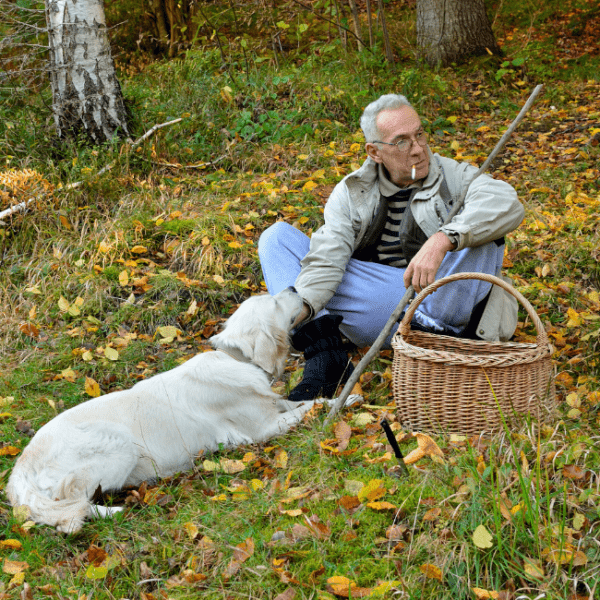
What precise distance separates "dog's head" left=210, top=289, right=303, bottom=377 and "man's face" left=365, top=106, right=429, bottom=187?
1100 millimetres

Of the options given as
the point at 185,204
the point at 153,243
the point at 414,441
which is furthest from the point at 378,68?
the point at 414,441

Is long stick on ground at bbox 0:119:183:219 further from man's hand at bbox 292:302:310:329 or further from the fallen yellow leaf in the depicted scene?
the fallen yellow leaf

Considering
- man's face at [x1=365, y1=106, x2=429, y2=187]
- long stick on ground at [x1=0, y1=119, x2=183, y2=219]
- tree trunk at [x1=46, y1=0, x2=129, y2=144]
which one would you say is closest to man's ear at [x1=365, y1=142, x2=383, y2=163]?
man's face at [x1=365, y1=106, x2=429, y2=187]

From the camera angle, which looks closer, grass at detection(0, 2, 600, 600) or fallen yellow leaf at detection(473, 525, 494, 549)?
fallen yellow leaf at detection(473, 525, 494, 549)

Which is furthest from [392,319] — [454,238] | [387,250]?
[387,250]

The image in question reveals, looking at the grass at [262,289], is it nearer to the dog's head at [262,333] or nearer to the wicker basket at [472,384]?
the wicker basket at [472,384]

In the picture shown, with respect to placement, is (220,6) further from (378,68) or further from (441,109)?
(441,109)

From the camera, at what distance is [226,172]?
6.77 m

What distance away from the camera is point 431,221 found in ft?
12.2

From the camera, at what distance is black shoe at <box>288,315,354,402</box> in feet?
12.4

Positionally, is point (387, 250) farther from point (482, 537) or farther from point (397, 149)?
point (482, 537)

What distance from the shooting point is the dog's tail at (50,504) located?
113 inches

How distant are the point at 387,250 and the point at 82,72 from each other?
418cm

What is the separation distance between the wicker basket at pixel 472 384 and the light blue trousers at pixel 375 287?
536 mm
